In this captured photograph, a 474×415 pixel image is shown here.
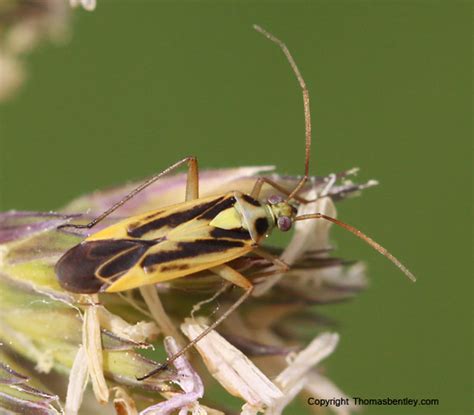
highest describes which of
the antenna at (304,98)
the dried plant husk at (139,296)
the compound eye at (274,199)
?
the antenna at (304,98)

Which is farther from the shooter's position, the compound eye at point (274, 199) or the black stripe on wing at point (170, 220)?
the compound eye at point (274, 199)

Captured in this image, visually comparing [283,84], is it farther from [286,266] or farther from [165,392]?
[165,392]
